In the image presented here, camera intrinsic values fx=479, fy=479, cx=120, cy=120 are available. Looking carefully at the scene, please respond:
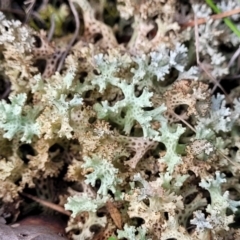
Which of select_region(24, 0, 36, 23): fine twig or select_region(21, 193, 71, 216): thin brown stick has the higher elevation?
select_region(24, 0, 36, 23): fine twig

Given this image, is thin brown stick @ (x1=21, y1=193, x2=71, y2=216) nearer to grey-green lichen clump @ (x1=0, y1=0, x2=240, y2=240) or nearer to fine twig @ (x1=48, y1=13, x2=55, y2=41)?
grey-green lichen clump @ (x1=0, y1=0, x2=240, y2=240)

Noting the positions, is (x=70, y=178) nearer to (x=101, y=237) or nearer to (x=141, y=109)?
(x=101, y=237)

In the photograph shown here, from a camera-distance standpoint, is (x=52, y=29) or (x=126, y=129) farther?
(x=52, y=29)

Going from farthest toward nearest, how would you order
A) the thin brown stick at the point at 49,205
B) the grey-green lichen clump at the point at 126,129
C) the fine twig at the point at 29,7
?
the fine twig at the point at 29,7, the thin brown stick at the point at 49,205, the grey-green lichen clump at the point at 126,129

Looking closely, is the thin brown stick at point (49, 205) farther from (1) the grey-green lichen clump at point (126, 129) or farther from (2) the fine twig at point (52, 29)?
(2) the fine twig at point (52, 29)

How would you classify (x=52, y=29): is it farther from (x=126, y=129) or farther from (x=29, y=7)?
(x=126, y=129)

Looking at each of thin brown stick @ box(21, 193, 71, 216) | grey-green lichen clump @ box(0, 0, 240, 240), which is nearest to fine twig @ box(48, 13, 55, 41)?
grey-green lichen clump @ box(0, 0, 240, 240)

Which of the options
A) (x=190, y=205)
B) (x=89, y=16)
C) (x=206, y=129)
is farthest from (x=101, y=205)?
(x=89, y=16)

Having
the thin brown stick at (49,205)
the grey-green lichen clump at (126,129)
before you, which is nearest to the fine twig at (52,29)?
the grey-green lichen clump at (126,129)

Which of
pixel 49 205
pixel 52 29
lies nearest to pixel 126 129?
pixel 49 205
